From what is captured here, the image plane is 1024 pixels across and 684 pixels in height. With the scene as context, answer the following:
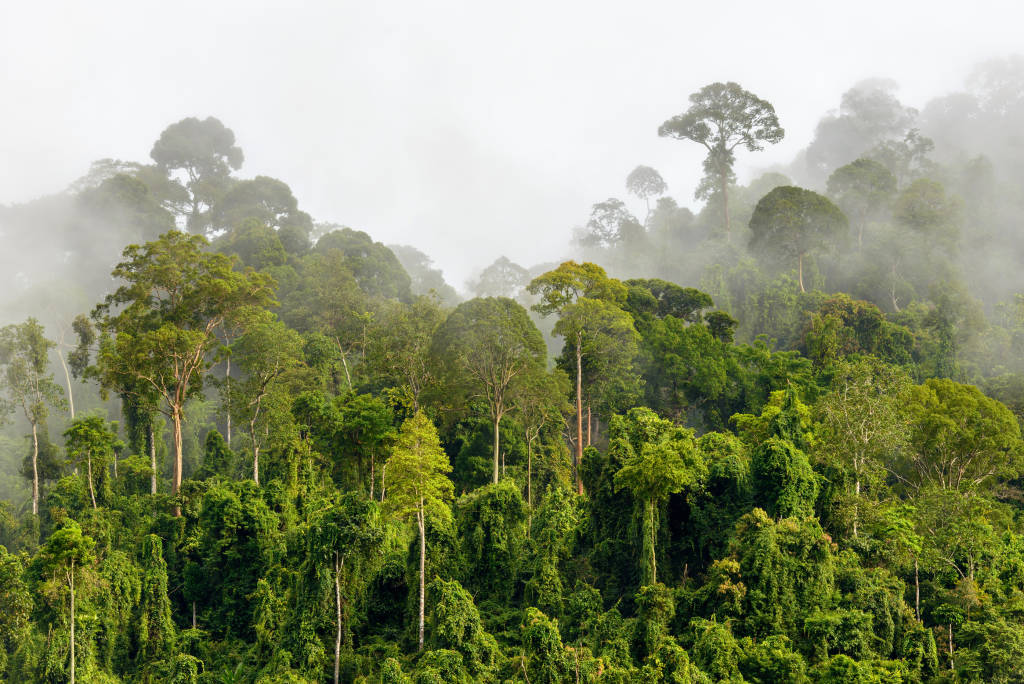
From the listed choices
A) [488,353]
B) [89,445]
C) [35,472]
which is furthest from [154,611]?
[488,353]

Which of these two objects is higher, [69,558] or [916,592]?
[69,558]

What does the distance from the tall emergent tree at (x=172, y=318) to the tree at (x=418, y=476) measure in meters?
13.9

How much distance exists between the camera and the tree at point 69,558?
25.3 metres

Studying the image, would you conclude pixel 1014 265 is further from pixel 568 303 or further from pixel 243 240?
pixel 243 240

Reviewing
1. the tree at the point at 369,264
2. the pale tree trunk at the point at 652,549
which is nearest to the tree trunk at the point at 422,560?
the pale tree trunk at the point at 652,549

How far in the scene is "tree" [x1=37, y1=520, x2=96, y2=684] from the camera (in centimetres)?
2528

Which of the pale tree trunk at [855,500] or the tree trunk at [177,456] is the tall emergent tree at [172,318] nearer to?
the tree trunk at [177,456]

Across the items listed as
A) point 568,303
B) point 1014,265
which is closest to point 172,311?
point 568,303

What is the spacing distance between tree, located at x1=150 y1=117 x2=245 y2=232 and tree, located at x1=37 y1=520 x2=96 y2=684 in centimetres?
6300

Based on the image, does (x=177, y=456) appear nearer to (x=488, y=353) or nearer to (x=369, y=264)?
(x=488, y=353)

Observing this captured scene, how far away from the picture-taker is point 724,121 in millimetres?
63812

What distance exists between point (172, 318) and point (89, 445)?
7.09 meters

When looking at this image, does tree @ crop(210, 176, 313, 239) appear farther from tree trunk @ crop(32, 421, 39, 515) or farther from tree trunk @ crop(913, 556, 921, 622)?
tree trunk @ crop(913, 556, 921, 622)

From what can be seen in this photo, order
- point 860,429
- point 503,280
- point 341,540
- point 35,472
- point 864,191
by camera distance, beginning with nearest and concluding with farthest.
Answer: point 341,540 < point 860,429 < point 35,472 < point 864,191 < point 503,280
